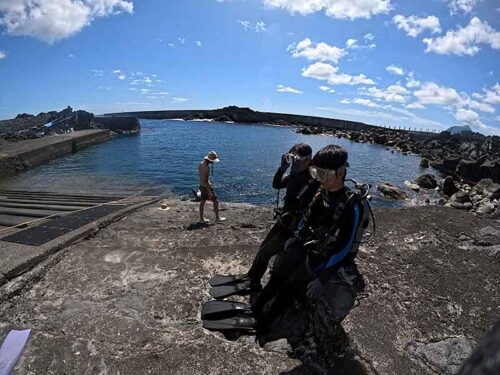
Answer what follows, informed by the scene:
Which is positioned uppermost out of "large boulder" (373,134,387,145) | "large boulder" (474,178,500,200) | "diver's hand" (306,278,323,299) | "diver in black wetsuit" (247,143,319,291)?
"large boulder" (373,134,387,145)

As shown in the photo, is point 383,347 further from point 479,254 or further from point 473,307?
point 479,254

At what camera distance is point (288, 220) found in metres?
4.55

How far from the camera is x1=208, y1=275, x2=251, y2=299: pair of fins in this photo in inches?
182

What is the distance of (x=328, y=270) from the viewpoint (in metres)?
3.54

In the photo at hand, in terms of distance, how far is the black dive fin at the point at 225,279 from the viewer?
4.84 metres

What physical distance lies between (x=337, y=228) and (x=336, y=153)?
2.59 ft

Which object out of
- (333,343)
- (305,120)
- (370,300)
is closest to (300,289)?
(333,343)

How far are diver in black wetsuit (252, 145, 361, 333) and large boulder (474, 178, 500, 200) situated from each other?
60.1 ft

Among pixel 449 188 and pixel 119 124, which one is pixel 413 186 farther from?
pixel 119 124

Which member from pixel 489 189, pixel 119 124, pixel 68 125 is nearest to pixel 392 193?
pixel 489 189

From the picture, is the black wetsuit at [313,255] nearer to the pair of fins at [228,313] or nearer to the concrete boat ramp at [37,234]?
the pair of fins at [228,313]

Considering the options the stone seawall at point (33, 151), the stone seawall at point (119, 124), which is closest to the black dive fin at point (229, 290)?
the stone seawall at point (33, 151)

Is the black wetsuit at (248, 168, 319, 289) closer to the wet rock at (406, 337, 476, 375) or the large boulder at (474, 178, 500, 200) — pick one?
the wet rock at (406, 337, 476, 375)

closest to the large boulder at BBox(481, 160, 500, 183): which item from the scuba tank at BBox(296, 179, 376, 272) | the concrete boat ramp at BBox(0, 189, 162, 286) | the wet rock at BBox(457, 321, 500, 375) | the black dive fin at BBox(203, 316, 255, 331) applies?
the concrete boat ramp at BBox(0, 189, 162, 286)
